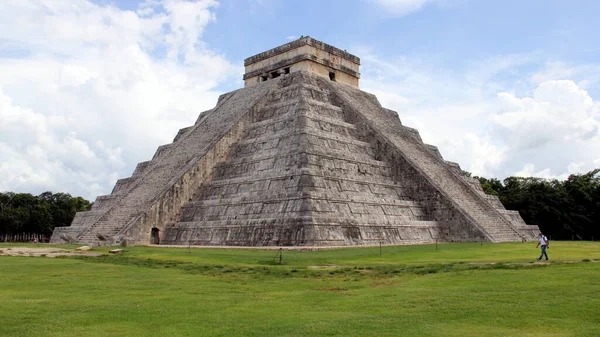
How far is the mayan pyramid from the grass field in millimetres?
6918

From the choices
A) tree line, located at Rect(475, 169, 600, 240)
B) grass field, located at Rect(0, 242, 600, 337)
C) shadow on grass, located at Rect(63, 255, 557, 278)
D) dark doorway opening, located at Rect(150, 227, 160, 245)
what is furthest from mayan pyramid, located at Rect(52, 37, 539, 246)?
tree line, located at Rect(475, 169, 600, 240)

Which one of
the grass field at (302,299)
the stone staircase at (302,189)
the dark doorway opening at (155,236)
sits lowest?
the grass field at (302,299)

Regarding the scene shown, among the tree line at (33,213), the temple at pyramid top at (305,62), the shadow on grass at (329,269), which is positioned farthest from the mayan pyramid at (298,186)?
the tree line at (33,213)

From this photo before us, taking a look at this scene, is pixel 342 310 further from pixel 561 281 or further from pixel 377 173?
pixel 377 173

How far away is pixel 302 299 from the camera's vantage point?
877 cm

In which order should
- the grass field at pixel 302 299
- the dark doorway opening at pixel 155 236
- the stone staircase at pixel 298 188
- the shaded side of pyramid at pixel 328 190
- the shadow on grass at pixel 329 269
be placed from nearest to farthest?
the grass field at pixel 302 299 → the shadow on grass at pixel 329 269 → the shaded side of pyramid at pixel 328 190 → the stone staircase at pixel 298 188 → the dark doorway opening at pixel 155 236

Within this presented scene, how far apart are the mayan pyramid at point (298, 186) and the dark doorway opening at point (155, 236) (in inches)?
1.8

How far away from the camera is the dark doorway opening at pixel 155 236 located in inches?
955

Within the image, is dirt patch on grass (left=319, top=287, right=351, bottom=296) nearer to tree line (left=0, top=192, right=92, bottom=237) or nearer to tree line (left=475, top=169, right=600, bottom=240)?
tree line (left=475, top=169, right=600, bottom=240)

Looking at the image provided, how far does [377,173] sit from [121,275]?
52.7ft

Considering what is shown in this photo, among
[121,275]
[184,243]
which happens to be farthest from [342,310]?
[184,243]

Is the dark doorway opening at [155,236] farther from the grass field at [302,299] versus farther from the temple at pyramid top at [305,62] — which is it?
the temple at pyramid top at [305,62]

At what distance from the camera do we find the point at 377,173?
26.0 metres

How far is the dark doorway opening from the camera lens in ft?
79.6
